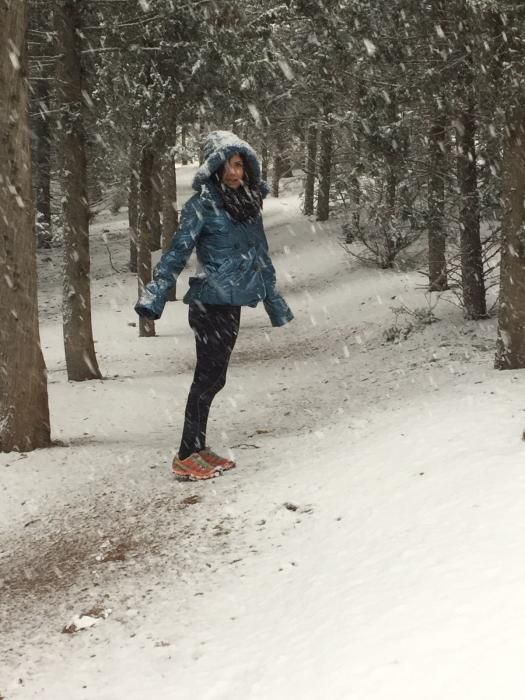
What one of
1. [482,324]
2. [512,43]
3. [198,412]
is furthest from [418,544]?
[482,324]

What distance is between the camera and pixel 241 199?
5.32m

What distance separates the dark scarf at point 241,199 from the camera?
17.3ft

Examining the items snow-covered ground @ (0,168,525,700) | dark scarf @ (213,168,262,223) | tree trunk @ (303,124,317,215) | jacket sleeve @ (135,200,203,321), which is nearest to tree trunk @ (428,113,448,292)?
snow-covered ground @ (0,168,525,700)

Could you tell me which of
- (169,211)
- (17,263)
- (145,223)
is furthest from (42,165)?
(17,263)

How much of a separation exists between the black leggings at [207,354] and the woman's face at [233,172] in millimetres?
966

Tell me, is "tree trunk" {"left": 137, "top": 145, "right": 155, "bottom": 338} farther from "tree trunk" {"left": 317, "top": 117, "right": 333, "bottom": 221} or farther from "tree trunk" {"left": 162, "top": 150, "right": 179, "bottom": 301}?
"tree trunk" {"left": 317, "top": 117, "right": 333, "bottom": 221}

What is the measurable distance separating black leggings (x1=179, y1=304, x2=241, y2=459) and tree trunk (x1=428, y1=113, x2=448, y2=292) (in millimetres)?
5791

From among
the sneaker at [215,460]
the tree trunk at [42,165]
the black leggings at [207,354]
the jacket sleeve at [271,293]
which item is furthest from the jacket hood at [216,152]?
the tree trunk at [42,165]

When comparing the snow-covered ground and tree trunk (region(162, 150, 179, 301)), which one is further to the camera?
tree trunk (region(162, 150, 179, 301))

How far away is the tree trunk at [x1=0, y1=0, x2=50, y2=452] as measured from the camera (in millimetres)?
6047

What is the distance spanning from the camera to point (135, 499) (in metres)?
5.37

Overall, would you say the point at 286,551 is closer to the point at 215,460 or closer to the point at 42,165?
the point at 215,460

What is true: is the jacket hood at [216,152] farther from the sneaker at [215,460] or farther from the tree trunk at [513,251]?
the tree trunk at [513,251]

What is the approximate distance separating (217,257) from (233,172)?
0.67m
